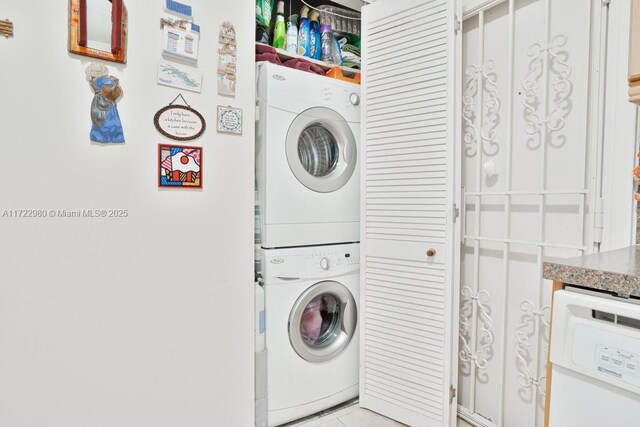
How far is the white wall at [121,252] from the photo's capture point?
1.13m

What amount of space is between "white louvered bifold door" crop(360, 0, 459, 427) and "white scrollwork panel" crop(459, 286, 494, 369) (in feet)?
0.53

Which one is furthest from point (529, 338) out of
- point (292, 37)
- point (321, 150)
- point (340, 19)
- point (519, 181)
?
point (340, 19)

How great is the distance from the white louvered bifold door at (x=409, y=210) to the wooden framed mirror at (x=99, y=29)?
1162mm

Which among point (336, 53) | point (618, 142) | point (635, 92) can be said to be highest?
point (336, 53)

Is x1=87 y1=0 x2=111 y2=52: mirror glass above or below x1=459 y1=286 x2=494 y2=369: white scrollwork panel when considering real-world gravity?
above

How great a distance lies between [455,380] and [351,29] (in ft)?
6.94

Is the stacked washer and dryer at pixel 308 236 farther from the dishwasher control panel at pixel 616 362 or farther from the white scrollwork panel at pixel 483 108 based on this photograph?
the dishwasher control panel at pixel 616 362

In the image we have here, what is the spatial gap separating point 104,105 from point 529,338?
1.95 metres

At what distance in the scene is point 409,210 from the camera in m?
1.74

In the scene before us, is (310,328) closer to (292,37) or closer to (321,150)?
(321,150)

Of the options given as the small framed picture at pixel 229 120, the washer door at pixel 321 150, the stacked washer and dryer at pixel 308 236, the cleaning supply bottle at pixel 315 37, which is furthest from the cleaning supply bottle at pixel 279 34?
the small framed picture at pixel 229 120

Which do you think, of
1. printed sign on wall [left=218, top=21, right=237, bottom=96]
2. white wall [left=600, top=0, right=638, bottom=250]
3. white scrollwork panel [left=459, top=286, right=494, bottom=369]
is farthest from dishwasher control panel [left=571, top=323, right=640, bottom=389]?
printed sign on wall [left=218, top=21, right=237, bottom=96]

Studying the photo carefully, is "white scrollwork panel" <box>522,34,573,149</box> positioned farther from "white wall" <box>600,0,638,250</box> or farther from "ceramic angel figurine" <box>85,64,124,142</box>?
"ceramic angel figurine" <box>85,64,124,142</box>

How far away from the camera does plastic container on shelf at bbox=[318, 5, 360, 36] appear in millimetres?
2139
